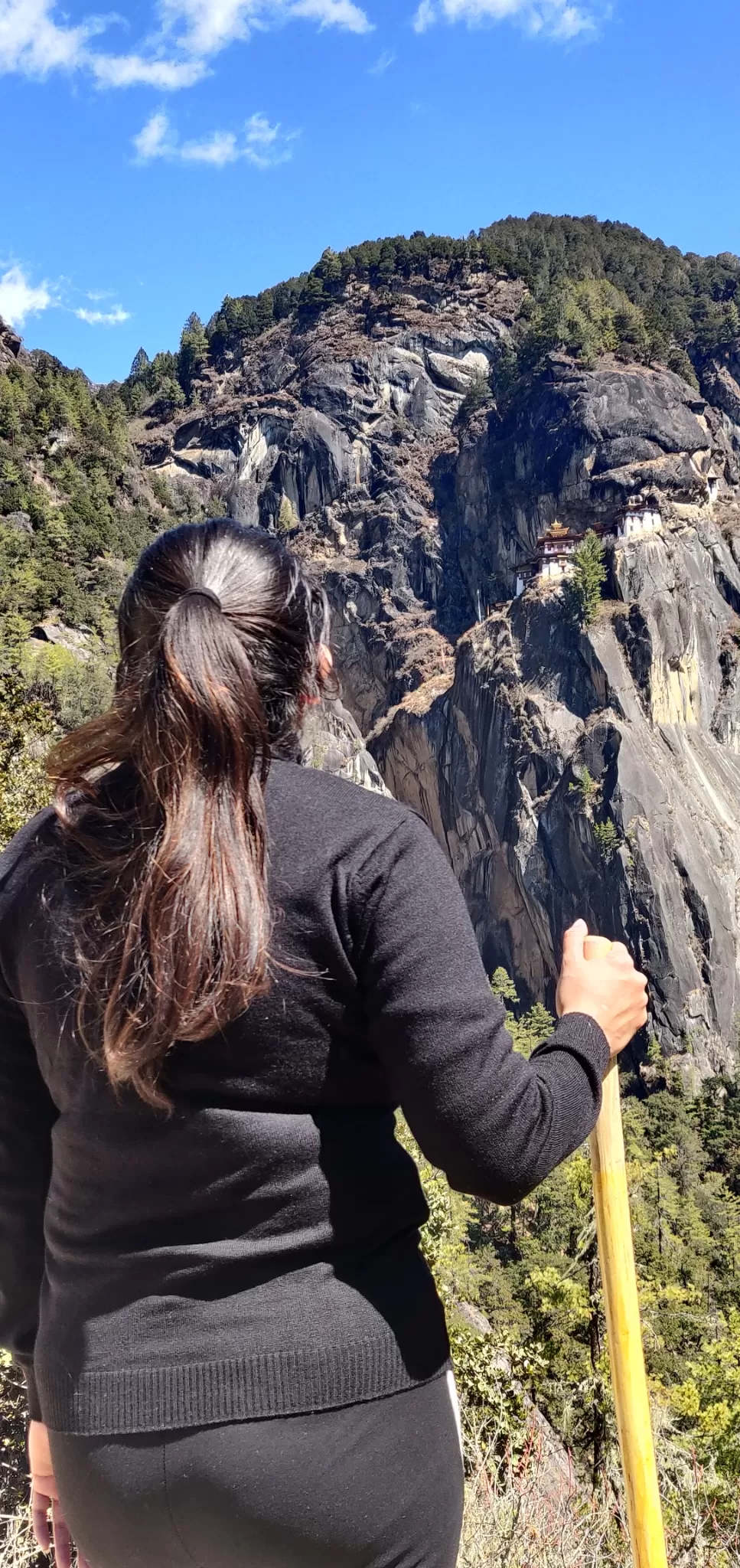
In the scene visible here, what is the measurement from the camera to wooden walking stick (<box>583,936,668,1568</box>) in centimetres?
153

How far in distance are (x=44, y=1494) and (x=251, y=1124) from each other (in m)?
0.87

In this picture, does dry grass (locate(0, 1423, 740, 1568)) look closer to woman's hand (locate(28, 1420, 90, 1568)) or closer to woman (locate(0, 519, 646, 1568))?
woman's hand (locate(28, 1420, 90, 1568))

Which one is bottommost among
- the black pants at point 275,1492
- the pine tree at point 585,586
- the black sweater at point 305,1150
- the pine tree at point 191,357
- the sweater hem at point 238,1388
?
the black pants at point 275,1492

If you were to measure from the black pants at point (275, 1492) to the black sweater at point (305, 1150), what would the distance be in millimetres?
30

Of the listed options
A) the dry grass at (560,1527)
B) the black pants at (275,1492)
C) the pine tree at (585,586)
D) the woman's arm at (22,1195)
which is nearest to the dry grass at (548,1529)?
the dry grass at (560,1527)

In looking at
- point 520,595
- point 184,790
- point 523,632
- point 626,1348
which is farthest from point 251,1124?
point 520,595

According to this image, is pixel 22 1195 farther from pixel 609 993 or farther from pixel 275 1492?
pixel 609 993

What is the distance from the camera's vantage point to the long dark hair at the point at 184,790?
3.70 feet

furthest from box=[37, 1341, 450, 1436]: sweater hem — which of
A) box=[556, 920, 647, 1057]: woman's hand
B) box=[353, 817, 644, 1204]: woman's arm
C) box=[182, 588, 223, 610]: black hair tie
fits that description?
box=[182, 588, 223, 610]: black hair tie

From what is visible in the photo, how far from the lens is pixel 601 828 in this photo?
134 ft

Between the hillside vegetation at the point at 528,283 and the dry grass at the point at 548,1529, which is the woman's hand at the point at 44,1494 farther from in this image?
the hillside vegetation at the point at 528,283

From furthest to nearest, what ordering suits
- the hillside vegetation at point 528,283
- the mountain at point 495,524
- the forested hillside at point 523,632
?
1. the hillside vegetation at point 528,283
2. the mountain at point 495,524
3. the forested hillside at point 523,632

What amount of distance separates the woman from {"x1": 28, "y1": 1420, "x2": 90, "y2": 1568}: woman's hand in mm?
232

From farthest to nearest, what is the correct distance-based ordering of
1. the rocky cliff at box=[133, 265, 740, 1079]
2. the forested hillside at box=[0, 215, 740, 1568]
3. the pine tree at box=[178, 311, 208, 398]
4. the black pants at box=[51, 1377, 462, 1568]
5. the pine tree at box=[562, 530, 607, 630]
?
the pine tree at box=[178, 311, 208, 398], the pine tree at box=[562, 530, 607, 630], the rocky cliff at box=[133, 265, 740, 1079], the forested hillside at box=[0, 215, 740, 1568], the black pants at box=[51, 1377, 462, 1568]
